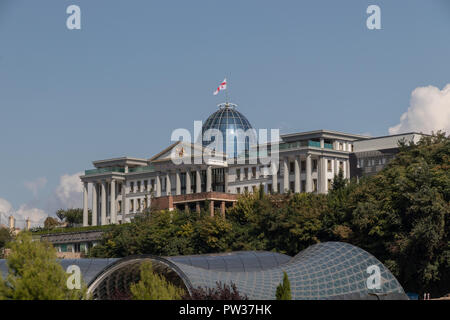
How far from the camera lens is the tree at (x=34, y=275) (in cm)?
3931

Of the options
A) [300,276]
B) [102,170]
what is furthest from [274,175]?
[300,276]

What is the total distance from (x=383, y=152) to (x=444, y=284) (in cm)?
5190

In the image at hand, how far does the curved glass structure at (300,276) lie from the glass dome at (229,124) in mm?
78571

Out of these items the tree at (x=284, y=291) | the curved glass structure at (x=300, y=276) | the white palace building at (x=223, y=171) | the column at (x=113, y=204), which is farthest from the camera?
the column at (x=113, y=204)

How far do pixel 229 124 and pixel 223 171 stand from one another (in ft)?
41.8

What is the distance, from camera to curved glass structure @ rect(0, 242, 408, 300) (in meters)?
53.5

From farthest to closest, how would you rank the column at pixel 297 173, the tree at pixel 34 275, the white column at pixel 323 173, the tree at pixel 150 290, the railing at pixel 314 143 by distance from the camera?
the column at pixel 297 173, the railing at pixel 314 143, the white column at pixel 323 173, the tree at pixel 34 275, the tree at pixel 150 290

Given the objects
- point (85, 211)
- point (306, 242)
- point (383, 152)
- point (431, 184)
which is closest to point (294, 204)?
point (306, 242)

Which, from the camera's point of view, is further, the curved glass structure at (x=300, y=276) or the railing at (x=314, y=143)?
the railing at (x=314, y=143)

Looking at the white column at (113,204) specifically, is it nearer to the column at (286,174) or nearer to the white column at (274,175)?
the white column at (274,175)

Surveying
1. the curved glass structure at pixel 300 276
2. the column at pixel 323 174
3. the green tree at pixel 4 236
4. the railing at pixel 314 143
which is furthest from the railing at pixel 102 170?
the curved glass structure at pixel 300 276

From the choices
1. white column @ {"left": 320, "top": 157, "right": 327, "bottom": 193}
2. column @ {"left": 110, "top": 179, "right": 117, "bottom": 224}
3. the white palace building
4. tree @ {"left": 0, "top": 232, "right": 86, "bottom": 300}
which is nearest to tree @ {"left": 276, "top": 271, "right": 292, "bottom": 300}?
tree @ {"left": 0, "top": 232, "right": 86, "bottom": 300}

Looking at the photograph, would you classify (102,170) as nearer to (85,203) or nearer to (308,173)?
(85,203)
